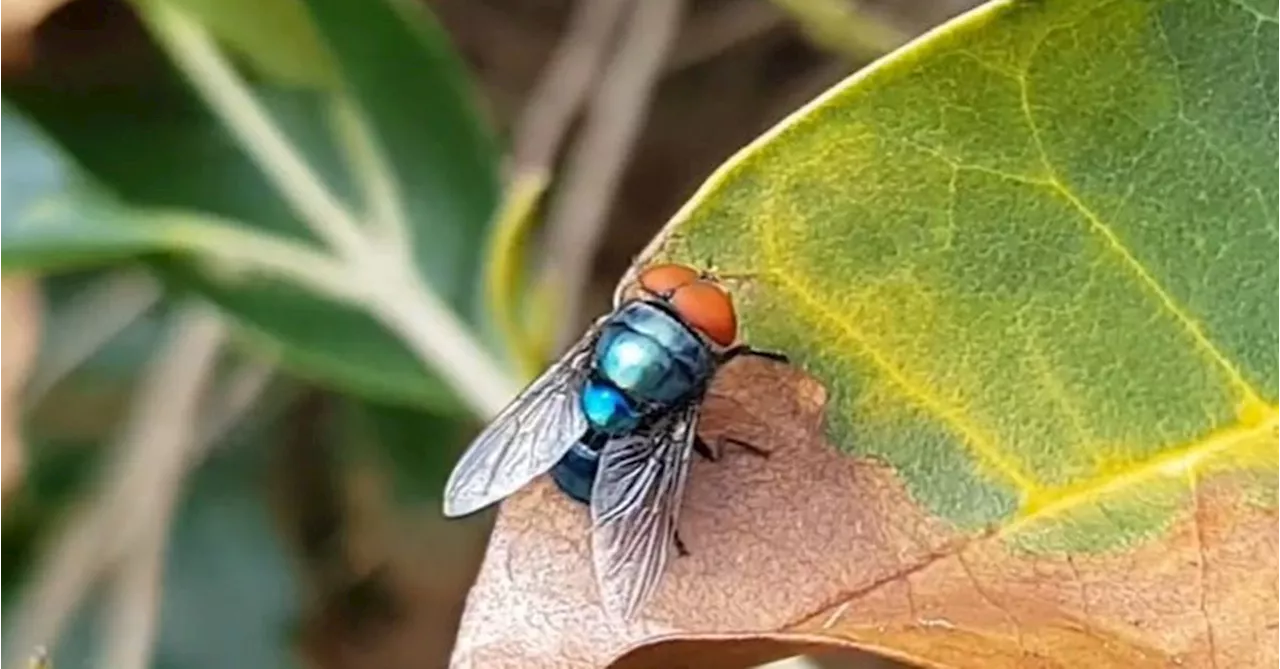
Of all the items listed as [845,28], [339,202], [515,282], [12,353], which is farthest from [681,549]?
[12,353]

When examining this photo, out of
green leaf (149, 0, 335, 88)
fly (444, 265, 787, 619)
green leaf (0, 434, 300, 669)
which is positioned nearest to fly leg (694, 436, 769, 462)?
fly (444, 265, 787, 619)

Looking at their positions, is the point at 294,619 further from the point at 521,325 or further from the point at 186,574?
the point at 521,325

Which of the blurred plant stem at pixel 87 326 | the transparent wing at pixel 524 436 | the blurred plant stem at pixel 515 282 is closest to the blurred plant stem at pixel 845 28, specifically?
the blurred plant stem at pixel 515 282

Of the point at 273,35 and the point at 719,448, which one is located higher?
the point at 273,35

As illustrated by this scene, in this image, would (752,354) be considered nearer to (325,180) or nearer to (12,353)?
(325,180)

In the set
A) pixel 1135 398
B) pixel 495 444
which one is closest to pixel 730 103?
pixel 495 444

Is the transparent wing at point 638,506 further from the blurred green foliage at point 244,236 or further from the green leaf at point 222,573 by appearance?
the green leaf at point 222,573
